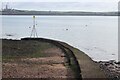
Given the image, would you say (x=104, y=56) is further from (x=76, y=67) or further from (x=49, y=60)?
(x=76, y=67)

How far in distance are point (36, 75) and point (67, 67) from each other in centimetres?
264

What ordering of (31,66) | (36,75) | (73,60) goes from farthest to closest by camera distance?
(73,60) → (31,66) → (36,75)

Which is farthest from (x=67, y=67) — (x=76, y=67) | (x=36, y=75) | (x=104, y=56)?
(x=104, y=56)

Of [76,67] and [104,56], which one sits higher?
[76,67]

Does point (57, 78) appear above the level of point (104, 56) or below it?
above

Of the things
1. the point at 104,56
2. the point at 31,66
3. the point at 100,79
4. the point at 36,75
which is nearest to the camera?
the point at 100,79

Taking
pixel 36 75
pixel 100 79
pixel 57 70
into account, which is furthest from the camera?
pixel 57 70

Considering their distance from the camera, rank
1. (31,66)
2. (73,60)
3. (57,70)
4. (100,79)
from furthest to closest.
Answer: (73,60)
(31,66)
(57,70)
(100,79)

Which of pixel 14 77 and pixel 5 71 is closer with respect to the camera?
pixel 14 77

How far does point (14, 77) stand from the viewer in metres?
12.7

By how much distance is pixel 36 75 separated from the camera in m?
13.3

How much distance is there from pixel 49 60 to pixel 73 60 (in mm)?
1272

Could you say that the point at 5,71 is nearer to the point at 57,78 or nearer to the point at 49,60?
the point at 57,78

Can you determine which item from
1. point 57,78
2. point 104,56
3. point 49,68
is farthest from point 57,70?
point 104,56
